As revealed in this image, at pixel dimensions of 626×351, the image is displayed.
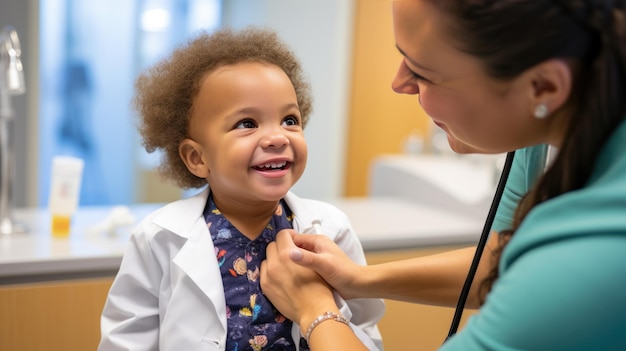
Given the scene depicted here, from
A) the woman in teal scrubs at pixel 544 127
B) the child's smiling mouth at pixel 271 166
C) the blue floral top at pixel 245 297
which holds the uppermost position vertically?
the woman in teal scrubs at pixel 544 127

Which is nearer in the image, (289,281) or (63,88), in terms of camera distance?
(289,281)

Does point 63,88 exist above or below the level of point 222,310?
below

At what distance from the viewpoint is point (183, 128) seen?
1.10 metres

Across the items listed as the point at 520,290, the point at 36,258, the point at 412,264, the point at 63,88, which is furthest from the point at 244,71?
the point at 63,88

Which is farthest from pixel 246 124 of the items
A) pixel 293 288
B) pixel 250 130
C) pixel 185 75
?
pixel 293 288

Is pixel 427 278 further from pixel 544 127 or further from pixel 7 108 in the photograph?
pixel 7 108

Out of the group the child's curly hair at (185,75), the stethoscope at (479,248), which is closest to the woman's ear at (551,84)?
the stethoscope at (479,248)

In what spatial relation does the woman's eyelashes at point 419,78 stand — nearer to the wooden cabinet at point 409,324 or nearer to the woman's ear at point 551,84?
the woman's ear at point 551,84

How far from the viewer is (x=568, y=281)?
2.14ft

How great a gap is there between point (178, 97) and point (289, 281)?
32 cm

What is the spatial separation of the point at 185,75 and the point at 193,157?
12cm

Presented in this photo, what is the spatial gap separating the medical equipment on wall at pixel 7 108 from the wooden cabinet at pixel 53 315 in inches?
10.1

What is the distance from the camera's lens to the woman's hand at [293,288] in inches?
38.4

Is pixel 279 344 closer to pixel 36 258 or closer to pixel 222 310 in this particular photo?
pixel 222 310
